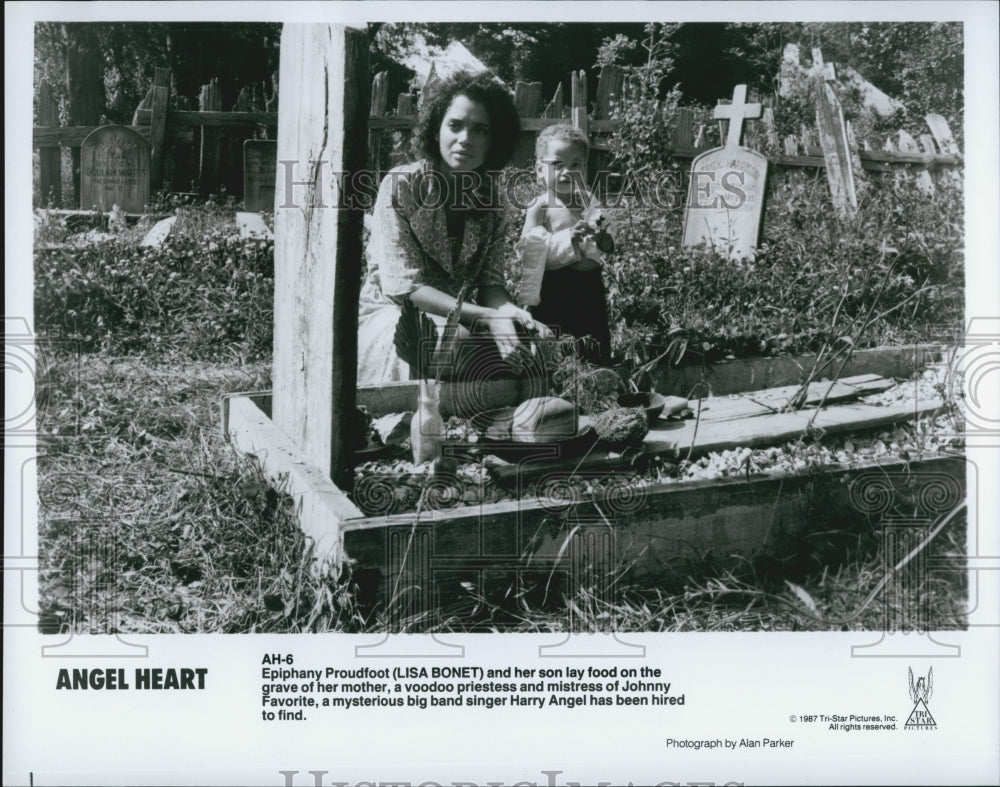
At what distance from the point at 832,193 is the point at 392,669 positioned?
2.58m

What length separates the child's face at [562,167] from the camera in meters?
3.87

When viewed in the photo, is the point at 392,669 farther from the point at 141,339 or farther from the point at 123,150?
the point at 123,150

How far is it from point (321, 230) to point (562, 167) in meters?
0.99

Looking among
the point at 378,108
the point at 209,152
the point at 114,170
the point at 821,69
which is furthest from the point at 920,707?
the point at 114,170

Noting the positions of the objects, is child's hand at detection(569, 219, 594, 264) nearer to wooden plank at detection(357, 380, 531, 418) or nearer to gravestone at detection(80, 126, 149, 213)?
wooden plank at detection(357, 380, 531, 418)

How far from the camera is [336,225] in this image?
3459 millimetres

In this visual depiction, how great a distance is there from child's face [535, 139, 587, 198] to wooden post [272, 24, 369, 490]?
0.76 metres

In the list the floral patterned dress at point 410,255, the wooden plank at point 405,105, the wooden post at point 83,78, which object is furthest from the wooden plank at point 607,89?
the wooden post at point 83,78

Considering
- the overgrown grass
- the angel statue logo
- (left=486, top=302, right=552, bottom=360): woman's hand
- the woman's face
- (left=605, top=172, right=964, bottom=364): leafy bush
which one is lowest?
the angel statue logo

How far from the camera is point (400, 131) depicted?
375cm

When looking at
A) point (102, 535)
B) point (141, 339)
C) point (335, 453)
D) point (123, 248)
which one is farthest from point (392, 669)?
point (123, 248)

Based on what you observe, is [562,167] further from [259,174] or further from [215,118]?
[215,118]

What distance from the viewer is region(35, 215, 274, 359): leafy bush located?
3.77 meters

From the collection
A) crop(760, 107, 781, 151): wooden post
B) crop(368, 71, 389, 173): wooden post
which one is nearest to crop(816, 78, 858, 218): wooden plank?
crop(760, 107, 781, 151): wooden post
